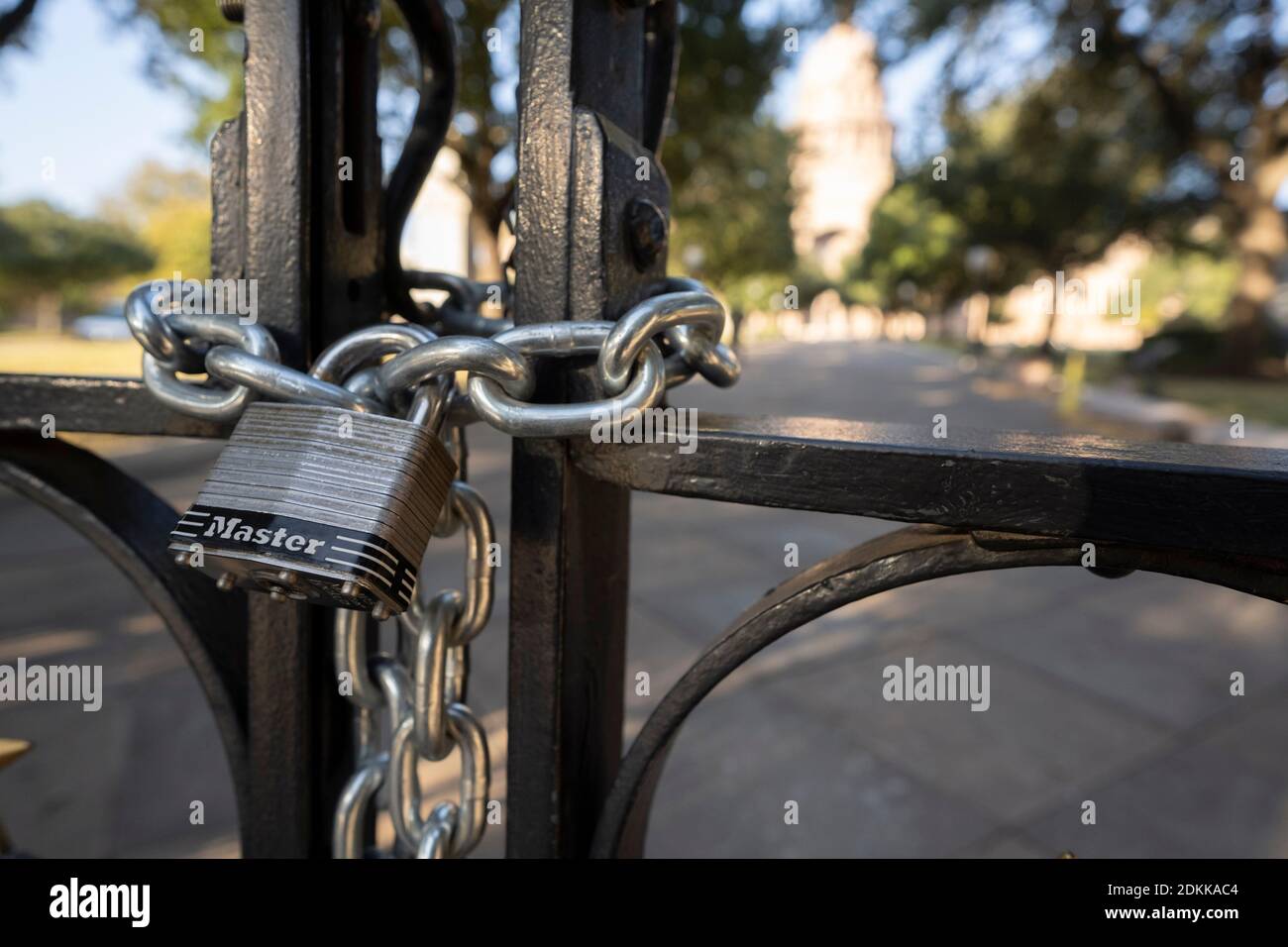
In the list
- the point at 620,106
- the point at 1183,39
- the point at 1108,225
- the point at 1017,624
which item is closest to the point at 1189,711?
the point at 1017,624

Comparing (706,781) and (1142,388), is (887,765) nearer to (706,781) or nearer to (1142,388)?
(706,781)

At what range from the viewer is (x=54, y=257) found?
31.8 m

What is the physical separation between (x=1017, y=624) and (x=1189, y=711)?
2.88ft

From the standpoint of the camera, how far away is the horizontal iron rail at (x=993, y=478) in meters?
0.53

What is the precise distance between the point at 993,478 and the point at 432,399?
0.40m

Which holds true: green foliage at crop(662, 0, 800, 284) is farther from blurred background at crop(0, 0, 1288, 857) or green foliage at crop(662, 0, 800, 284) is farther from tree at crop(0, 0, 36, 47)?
tree at crop(0, 0, 36, 47)

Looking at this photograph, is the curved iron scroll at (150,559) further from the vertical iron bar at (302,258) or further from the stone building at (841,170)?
the stone building at (841,170)

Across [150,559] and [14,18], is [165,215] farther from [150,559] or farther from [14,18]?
[150,559]

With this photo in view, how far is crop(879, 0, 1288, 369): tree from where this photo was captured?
13.2 metres

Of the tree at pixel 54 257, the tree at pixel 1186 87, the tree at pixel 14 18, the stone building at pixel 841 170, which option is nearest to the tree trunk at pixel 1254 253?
the tree at pixel 1186 87

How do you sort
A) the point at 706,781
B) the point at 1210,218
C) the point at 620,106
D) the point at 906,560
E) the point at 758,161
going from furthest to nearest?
the point at 758,161
the point at 1210,218
the point at 706,781
the point at 620,106
the point at 906,560

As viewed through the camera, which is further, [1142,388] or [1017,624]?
[1142,388]

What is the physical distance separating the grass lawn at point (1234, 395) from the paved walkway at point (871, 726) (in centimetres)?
834
